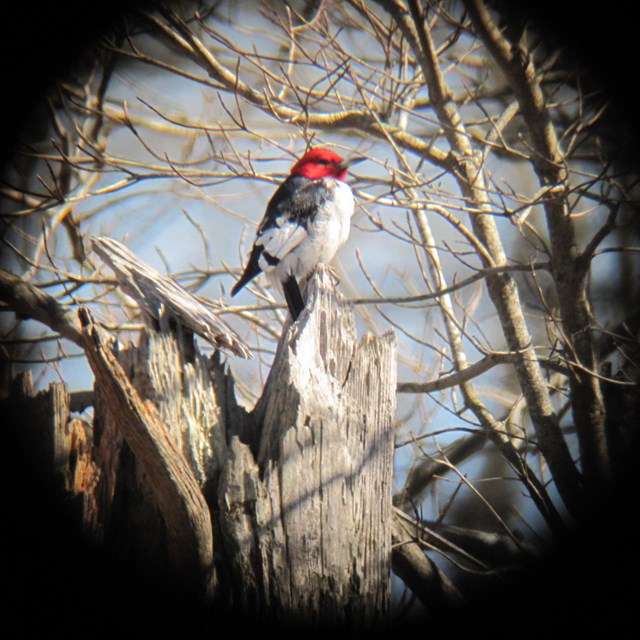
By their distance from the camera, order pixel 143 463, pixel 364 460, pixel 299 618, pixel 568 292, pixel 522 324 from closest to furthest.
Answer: pixel 143 463, pixel 299 618, pixel 364 460, pixel 568 292, pixel 522 324

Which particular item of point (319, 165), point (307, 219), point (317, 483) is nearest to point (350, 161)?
point (319, 165)

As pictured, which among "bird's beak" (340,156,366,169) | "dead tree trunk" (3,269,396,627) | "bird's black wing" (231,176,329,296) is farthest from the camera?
"bird's beak" (340,156,366,169)

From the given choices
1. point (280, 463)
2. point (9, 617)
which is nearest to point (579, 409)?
point (280, 463)

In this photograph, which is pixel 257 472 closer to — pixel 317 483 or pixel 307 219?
pixel 317 483

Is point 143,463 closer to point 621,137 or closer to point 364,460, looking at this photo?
point 364,460

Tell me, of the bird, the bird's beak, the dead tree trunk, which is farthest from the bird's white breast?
the dead tree trunk

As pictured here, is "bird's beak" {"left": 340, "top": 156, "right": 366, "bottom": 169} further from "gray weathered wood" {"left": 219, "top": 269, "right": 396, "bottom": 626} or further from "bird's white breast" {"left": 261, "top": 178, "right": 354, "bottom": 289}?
"gray weathered wood" {"left": 219, "top": 269, "right": 396, "bottom": 626}

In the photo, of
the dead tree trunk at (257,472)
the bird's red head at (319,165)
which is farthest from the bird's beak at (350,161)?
the dead tree trunk at (257,472)
